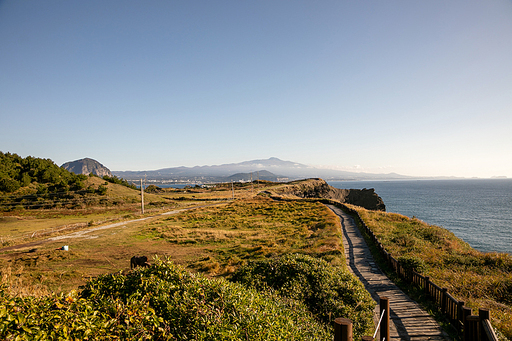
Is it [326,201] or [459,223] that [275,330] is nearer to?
[326,201]

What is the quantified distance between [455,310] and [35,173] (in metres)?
74.9

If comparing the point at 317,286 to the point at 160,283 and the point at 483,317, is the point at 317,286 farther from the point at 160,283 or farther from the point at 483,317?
the point at 160,283

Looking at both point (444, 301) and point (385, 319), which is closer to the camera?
point (385, 319)

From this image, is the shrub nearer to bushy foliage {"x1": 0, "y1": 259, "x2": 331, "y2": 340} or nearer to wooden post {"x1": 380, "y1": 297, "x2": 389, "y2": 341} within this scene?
bushy foliage {"x1": 0, "y1": 259, "x2": 331, "y2": 340}

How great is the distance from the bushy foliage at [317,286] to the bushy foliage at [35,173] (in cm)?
6385

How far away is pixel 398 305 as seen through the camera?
9172 millimetres

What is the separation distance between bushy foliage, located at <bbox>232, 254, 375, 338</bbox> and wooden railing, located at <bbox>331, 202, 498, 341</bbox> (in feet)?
6.91

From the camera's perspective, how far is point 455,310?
7.50m

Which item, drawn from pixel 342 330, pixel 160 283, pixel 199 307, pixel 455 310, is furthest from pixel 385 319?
pixel 160 283

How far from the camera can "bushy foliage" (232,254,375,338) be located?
21.5 feet

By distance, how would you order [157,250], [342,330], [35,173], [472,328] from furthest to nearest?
[35,173] → [157,250] → [472,328] → [342,330]

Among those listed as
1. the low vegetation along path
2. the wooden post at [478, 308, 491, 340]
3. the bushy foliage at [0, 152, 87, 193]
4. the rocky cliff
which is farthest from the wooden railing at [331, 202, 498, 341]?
the bushy foliage at [0, 152, 87, 193]

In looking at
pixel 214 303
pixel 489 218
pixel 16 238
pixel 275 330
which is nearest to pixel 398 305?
pixel 275 330

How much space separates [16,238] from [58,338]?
34.0m
